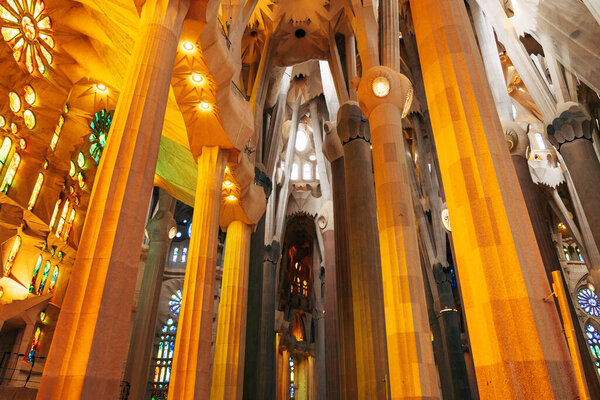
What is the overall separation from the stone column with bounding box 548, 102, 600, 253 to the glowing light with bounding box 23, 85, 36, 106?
14.1 metres

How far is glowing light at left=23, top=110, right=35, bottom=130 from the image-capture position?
10058 millimetres

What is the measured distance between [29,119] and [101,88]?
2139 millimetres

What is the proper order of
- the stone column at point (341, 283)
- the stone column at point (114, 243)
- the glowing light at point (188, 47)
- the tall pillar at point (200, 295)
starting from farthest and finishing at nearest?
the stone column at point (341, 283), the glowing light at point (188, 47), the tall pillar at point (200, 295), the stone column at point (114, 243)

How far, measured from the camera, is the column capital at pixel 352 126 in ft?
33.5

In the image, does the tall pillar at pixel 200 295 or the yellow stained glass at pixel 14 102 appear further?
the yellow stained glass at pixel 14 102

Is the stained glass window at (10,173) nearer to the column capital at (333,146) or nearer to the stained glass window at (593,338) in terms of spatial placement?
the column capital at (333,146)

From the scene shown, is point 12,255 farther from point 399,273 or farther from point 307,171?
point 307,171

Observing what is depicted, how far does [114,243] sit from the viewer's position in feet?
12.4

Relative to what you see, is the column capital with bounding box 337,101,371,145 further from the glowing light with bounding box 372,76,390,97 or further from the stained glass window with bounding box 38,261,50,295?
the stained glass window with bounding box 38,261,50,295

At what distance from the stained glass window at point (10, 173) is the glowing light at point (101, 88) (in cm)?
291

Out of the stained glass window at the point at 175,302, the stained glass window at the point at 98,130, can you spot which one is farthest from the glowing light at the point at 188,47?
the stained glass window at the point at 175,302

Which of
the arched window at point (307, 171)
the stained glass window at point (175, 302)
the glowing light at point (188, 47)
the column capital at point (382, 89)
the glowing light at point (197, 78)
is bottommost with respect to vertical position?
the stained glass window at point (175, 302)

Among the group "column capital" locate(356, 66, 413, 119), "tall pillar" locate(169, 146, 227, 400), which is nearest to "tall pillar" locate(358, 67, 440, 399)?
"column capital" locate(356, 66, 413, 119)

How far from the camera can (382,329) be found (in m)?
8.07
